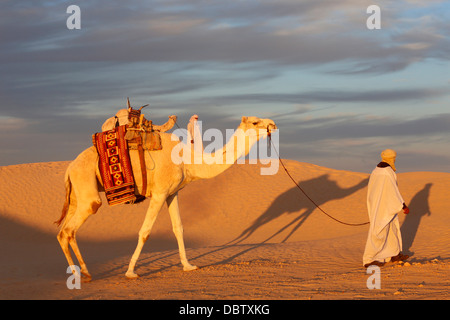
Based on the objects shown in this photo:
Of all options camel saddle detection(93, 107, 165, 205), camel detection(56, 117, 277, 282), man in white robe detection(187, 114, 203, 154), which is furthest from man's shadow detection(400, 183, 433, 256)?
camel saddle detection(93, 107, 165, 205)

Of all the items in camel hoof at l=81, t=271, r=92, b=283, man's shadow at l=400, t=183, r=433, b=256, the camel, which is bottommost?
camel hoof at l=81, t=271, r=92, b=283

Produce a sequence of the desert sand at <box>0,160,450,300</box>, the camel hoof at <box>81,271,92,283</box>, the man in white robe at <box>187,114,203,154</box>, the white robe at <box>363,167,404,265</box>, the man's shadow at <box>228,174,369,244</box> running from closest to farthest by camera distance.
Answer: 1. the desert sand at <box>0,160,450,300</box>
2. the camel hoof at <box>81,271,92,283</box>
3. the man in white robe at <box>187,114,203,154</box>
4. the white robe at <box>363,167,404,265</box>
5. the man's shadow at <box>228,174,369,244</box>

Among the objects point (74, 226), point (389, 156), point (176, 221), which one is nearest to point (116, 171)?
point (74, 226)

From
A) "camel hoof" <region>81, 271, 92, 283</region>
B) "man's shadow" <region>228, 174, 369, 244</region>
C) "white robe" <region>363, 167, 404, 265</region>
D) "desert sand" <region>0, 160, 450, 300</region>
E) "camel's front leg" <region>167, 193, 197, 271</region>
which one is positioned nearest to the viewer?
"desert sand" <region>0, 160, 450, 300</region>

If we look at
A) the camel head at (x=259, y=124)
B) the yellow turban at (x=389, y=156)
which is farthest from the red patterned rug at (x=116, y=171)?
the yellow turban at (x=389, y=156)

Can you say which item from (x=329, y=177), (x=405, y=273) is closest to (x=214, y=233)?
(x=329, y=177)

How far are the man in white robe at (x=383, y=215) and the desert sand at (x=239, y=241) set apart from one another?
1.72 feet

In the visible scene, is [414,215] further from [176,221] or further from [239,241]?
[176,221]

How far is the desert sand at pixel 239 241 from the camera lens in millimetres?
11391

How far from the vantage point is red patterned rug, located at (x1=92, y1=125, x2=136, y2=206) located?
1262 cm

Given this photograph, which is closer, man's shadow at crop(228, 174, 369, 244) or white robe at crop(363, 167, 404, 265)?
white robe at crop(363, 167, 404, 265)

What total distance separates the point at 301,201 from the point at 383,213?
43.5 feet

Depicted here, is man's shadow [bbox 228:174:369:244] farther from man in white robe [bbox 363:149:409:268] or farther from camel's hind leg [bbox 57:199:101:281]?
camel's hind leg [bbox 57:199:101:281]

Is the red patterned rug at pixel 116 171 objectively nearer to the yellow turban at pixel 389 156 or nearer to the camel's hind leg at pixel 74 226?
the camel's hind leg at pixel 74 226
